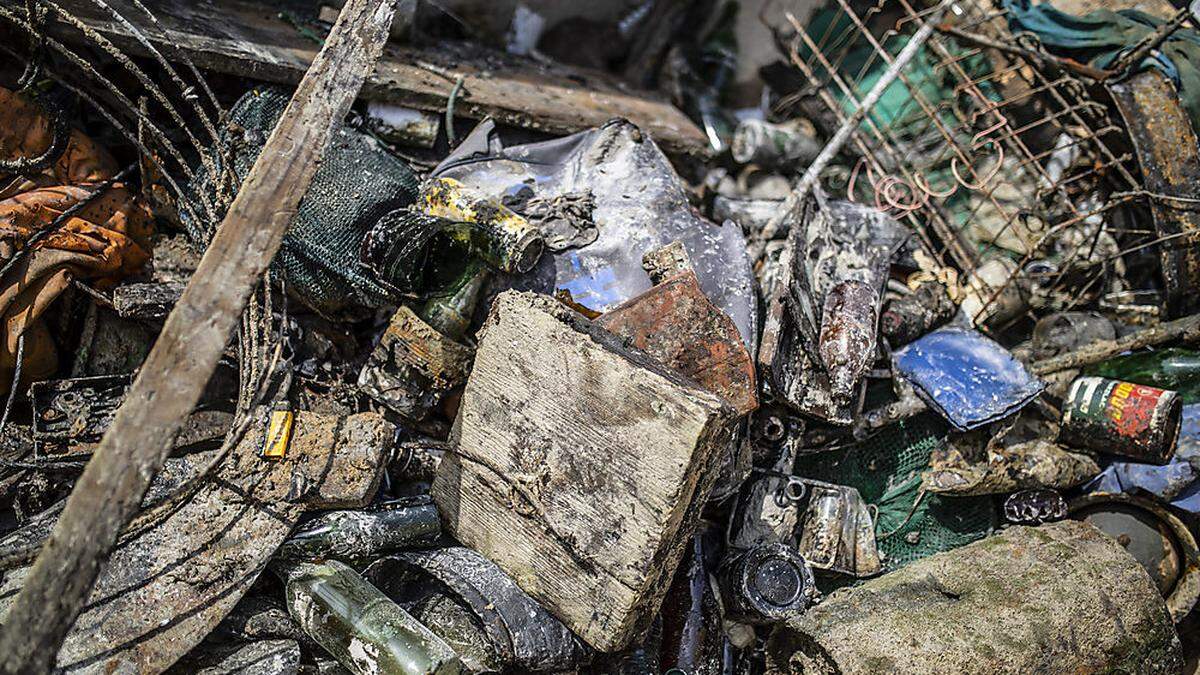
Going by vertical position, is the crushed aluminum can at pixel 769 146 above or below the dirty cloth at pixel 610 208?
above

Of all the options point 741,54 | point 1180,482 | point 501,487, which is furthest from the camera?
point 741,54

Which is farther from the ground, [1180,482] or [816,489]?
[1180,482]

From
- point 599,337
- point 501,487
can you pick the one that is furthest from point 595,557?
point 599,337

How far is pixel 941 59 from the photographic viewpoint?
5.09 m

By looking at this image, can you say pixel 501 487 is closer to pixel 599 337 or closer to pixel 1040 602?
pixel 599 337

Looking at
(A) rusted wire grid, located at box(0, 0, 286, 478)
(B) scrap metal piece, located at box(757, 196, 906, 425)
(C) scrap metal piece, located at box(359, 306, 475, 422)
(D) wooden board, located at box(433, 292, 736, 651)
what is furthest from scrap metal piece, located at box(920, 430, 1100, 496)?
(A) rusted wire grid, located at box(0, 0, 286, 478)

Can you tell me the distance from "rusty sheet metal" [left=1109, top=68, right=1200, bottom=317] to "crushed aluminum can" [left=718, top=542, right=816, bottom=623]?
7.78ft

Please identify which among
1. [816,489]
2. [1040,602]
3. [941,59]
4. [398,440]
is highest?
[941,59]

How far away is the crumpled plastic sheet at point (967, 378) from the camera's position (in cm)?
366

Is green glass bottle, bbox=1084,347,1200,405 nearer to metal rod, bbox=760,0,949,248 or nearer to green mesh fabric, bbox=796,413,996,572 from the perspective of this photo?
green mesh fabric, bbox=796,413,996,572

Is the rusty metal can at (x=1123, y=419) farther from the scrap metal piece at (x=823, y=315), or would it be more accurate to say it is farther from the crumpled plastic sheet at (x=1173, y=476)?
the scrap metal piece at (x=823, y=315)

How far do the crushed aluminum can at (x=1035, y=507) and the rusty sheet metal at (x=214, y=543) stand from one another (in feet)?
8.85

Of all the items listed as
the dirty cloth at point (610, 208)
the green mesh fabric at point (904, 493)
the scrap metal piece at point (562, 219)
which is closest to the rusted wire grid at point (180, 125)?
the dirty cloth at point (610, 208)

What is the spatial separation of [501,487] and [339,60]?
4.88ft
